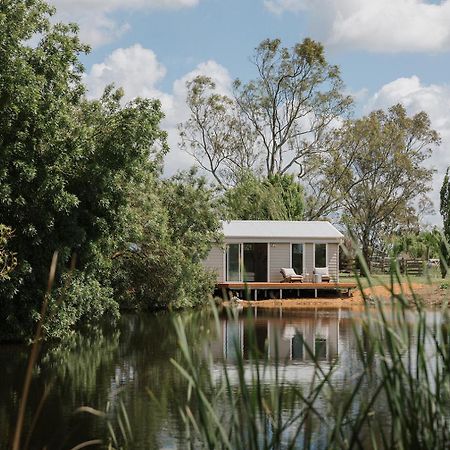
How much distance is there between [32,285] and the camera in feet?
61.4

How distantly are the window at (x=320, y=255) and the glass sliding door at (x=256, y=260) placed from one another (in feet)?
6.62

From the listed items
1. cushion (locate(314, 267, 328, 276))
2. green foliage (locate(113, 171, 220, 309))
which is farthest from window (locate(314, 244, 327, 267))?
green foliage (locate(113, 171, 220, 309))

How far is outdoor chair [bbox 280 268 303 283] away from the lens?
114 feet

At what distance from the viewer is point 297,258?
3594cm

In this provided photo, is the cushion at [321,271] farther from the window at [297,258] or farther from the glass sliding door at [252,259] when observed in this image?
the glass sliding door at [252,259]

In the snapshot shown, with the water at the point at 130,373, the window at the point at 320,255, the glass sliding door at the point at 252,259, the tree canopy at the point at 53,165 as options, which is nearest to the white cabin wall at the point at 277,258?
the glass sliding door at the point at 252,259

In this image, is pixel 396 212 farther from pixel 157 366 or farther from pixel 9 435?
pixel 9 435

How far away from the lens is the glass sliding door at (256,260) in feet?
119

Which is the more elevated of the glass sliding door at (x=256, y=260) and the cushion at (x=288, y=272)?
the glass sliding door at (x=256, y=260)

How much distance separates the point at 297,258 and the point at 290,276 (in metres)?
1.37

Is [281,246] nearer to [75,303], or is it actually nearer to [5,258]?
[75,303]

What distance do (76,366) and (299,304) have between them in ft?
53.7

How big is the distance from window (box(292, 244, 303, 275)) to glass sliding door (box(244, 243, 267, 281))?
Result: 1174mm

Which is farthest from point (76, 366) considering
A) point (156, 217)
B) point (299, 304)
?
point (299, 304)
